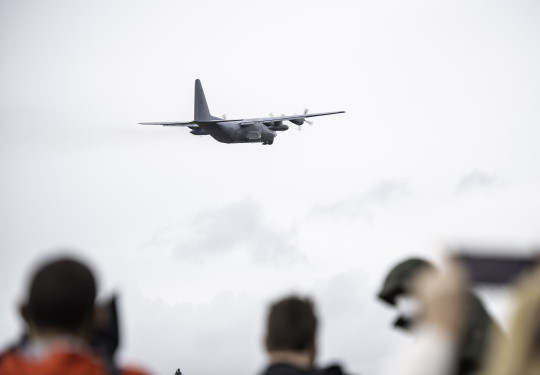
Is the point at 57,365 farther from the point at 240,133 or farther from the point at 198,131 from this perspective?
the point at 240,133

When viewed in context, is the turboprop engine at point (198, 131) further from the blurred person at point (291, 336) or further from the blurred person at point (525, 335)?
the blurred person at point (525, 335)

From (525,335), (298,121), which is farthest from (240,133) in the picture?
(525,335)

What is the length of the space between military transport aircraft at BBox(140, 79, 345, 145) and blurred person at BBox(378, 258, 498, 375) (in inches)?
2493

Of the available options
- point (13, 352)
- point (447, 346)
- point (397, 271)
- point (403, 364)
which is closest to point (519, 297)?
point (447, 346)

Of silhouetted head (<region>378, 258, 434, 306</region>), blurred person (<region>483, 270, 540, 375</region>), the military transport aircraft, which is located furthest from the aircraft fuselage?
blurred person (<region>483, 270, 540, 375</region>)

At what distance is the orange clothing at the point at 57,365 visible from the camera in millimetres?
3961

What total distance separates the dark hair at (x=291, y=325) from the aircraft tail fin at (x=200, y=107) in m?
65.7

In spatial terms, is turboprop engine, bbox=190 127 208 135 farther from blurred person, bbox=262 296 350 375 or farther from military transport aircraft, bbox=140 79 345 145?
blurred person, bbox=262 296 350 375

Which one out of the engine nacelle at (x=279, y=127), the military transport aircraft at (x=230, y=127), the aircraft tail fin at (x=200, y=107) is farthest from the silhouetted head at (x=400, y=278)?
the engine nacelle at (x=279, y=127)

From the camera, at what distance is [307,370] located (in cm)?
479

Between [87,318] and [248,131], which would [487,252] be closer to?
[87,318]

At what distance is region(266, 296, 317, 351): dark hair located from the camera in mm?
4855

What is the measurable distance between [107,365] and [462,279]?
2.01 m

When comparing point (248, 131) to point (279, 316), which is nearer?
point (279, 316)
